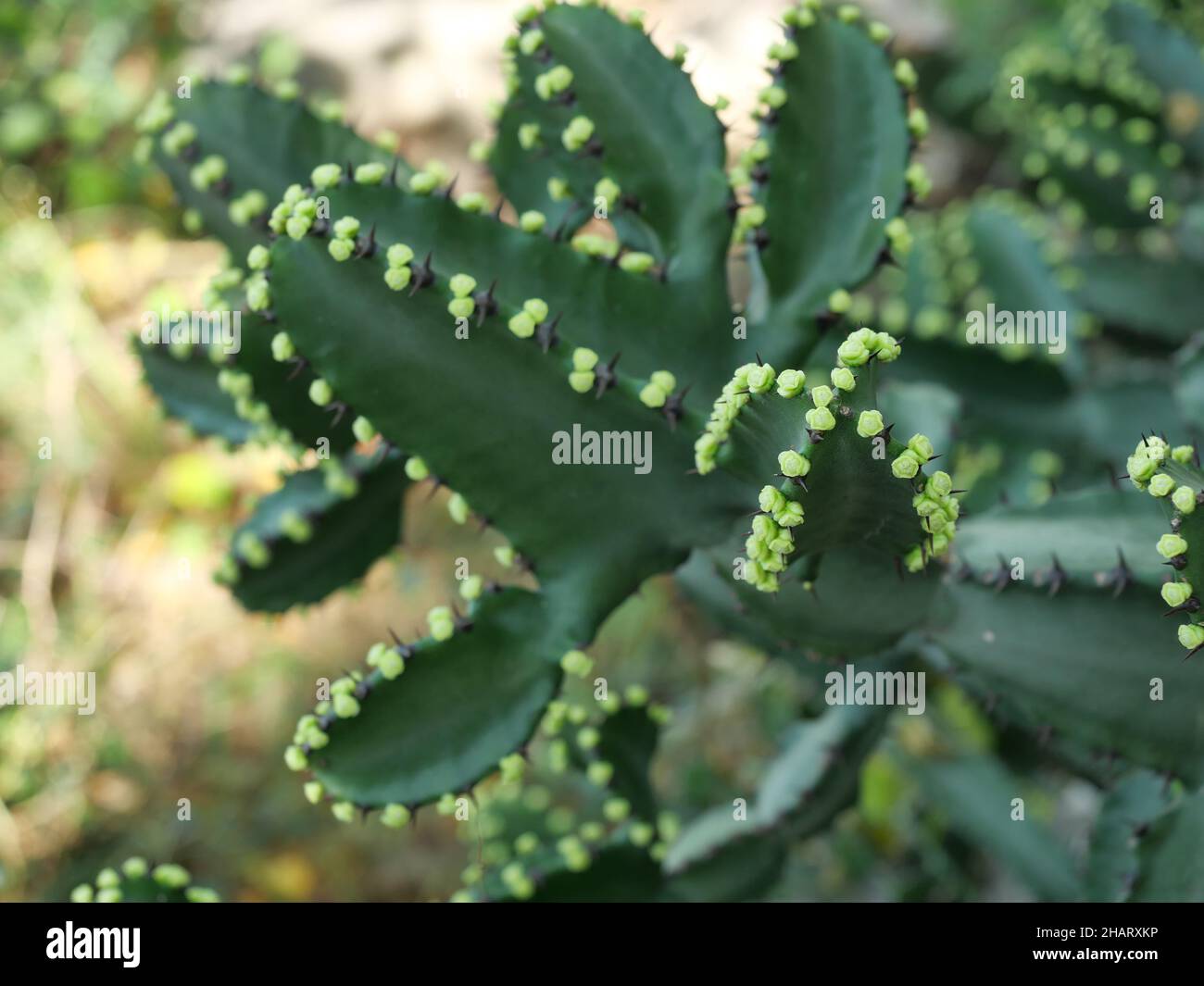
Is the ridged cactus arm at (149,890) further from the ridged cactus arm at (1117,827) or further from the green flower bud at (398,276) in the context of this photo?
the ridged cactus arm at (1117,827)

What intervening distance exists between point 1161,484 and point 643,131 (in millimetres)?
804

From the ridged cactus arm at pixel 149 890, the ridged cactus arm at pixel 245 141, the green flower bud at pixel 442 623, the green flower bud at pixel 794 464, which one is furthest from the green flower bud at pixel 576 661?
the ridged cactus arm at pixel 245 141

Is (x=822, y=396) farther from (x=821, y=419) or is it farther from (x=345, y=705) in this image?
(x=345, y=705)

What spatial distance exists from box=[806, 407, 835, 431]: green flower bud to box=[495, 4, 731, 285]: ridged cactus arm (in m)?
0.48

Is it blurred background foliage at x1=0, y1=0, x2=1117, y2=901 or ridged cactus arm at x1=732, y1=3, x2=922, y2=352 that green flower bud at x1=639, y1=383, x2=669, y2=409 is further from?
blurred background foliage at x1=0, y1=0, x2=1117, y2=901

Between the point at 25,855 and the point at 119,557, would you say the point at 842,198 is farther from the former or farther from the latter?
the point at 119,557

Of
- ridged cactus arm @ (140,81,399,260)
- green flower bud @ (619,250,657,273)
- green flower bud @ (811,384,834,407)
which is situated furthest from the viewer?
ridged cactus arm @ (140,81,399,260)

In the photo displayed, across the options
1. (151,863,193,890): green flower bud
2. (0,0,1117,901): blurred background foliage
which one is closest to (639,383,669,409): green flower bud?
(0,0,1117,901): blurred background foliage

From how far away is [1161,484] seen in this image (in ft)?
3.54

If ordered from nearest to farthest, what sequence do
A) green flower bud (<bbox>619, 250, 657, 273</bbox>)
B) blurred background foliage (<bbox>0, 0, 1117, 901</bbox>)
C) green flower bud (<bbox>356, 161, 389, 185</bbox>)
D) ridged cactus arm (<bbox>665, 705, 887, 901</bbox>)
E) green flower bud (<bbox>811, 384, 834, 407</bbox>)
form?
green flower bud (<bbox>811, 384, 834, 407</bbox>), green flower bud (<bbox>356, 161, 389, 185</bbox>), green flower bud (<bbox>619, 250, 657, 273</bbox>), ridged cactus arm (<bbox>665, 705, 887, 901</bbox>), blurred background foliage (<bbox>0, 0, 1117, 901</bbox>)

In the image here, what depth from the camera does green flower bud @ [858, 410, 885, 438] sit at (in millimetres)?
1054

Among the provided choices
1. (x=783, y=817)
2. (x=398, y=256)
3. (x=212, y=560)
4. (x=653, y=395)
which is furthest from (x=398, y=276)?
(x=212, y=560)

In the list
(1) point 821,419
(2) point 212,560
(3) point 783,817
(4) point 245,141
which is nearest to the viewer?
(1) point 821,419
